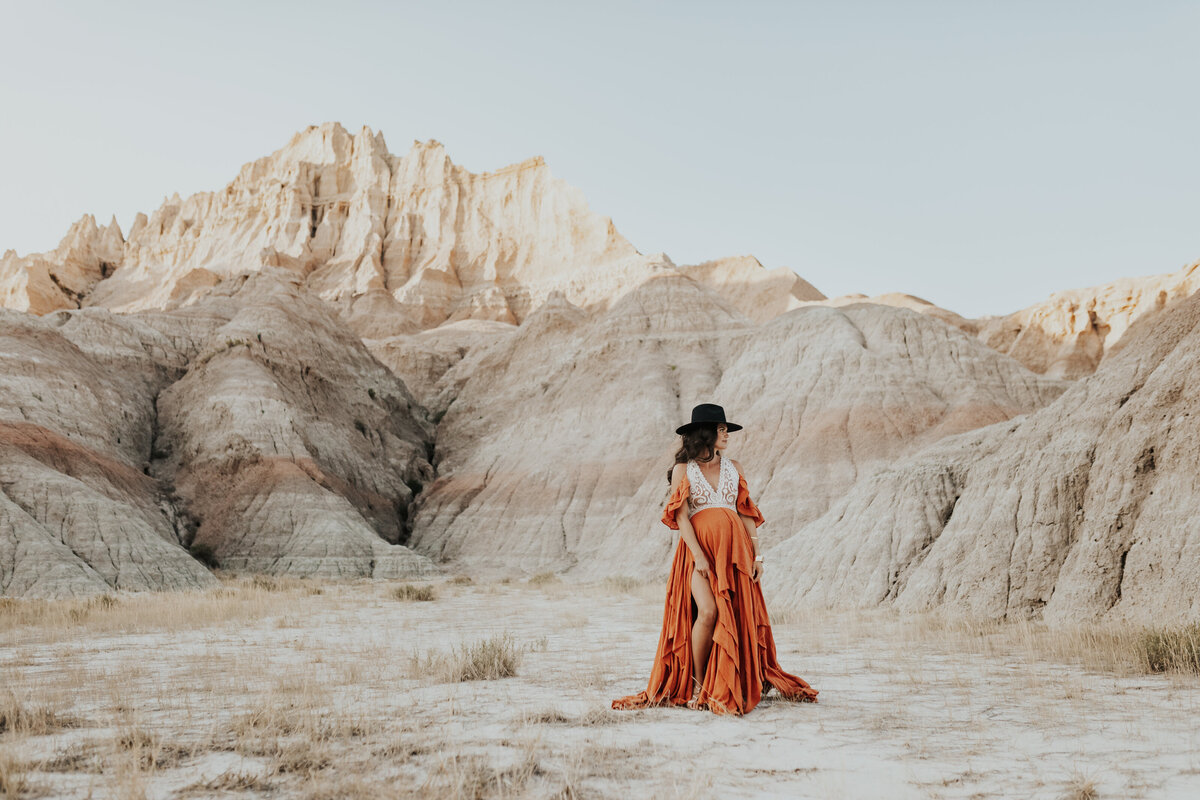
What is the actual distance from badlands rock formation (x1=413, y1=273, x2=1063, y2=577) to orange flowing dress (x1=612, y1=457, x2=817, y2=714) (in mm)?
21400

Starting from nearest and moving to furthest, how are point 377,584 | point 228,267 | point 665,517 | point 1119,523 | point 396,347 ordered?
point 665,517
point 1119,523
point 377,584
point 396,347
point 228,267

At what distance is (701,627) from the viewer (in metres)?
6.55

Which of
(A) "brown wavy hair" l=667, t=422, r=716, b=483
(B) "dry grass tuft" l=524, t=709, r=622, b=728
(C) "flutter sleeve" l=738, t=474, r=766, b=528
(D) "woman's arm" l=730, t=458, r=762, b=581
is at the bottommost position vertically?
(B) "dry grass tuft" l=524, t=709, r=622, b=728

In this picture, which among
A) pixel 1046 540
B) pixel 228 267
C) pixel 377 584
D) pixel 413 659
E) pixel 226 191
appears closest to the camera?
pixel 413 659

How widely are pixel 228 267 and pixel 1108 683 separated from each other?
98.2m

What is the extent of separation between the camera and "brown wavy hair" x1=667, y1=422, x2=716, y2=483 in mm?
6930

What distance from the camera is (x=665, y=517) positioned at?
23.1 ft

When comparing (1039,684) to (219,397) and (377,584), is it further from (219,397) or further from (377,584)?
(219,397)

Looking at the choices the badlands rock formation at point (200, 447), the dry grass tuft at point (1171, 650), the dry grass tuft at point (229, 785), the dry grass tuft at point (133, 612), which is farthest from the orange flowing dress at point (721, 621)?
the badlands rock formation at point (200, 447)

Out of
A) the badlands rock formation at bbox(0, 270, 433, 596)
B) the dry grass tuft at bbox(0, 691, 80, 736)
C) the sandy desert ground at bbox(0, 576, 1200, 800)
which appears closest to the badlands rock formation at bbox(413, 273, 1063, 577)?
the badlands rock formation at bbox(0, 270, 433, 596)

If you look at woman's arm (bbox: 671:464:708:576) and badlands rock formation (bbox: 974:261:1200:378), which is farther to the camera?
badlands rock formation (bbox: 974:261:1200:378)


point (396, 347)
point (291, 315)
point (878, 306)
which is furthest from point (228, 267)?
point (878, 306)

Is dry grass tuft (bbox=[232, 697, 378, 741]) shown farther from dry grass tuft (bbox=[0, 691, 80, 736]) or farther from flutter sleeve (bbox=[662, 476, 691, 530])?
flutter sleeve (bbox=[662, 476, 691, 530])

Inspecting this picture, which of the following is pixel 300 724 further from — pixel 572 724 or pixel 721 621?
pixel 721 621
